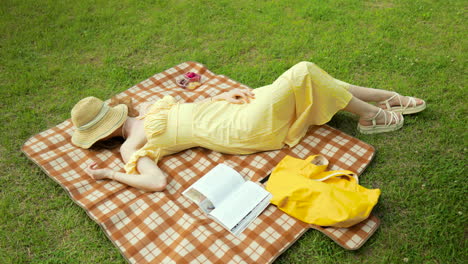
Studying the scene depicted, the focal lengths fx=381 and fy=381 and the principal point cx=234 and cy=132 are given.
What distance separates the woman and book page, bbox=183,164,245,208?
0.95 feet

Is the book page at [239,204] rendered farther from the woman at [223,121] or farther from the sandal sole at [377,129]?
the sandal sole at [377,129]

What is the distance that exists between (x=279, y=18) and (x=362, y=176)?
3.76m

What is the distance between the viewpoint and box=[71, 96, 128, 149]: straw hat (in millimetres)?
3927

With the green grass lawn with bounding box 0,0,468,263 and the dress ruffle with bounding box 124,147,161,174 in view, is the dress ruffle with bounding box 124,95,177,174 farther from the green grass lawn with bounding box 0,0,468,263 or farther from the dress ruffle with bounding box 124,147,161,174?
the green grass lawn with bounding box 0,0,468,263

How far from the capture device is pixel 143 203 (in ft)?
12.2

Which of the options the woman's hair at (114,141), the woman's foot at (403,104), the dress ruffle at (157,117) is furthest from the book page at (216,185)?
the woman's foot at (403,104)

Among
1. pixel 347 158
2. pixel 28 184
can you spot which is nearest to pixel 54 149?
pixel 28 184

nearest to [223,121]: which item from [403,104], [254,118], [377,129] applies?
[254,118]

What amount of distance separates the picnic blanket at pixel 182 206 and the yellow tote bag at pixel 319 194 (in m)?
0.12

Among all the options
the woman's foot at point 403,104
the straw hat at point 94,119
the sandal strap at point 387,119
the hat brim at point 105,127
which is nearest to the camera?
the straw hat at point 94,119

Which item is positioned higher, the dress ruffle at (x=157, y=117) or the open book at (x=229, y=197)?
the dress ruffle at (x=157, y=117)

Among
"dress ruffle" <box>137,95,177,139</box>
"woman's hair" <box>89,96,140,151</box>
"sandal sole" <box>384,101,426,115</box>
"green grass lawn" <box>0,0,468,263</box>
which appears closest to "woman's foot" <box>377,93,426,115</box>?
"sandal sole" <box>384,101,426,115</box>

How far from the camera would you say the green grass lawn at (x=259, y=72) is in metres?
3.45

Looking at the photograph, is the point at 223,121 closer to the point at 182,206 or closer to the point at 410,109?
the point at 182,206
